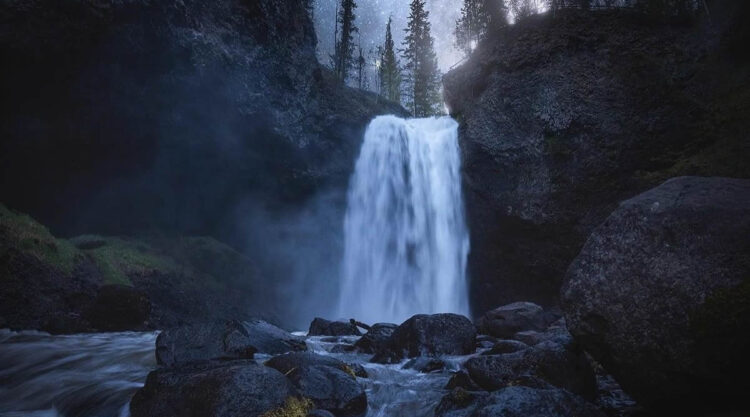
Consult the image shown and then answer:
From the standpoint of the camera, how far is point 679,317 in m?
4.60

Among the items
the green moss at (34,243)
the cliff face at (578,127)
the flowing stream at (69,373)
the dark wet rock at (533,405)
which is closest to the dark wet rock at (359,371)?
the dark wet rock at (533,405)

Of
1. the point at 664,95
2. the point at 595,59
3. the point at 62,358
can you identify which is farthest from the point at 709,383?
the point at 595,59

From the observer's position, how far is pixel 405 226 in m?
24.6

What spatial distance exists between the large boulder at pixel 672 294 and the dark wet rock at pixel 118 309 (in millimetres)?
15163

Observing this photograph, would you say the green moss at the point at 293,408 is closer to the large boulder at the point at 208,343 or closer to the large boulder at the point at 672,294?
the large boulder at the point at 208,343

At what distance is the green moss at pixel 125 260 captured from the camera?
18.2 metres

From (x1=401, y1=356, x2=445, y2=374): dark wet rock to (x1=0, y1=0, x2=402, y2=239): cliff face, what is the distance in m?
17.6

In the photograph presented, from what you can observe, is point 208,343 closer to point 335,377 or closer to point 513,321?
point 335,377

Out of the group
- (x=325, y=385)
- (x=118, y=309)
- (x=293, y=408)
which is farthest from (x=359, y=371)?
(x=118, y=309)

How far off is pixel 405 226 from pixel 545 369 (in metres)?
18.1

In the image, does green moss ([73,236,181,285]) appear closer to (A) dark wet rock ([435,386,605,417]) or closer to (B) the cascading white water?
(B) the cascading white water

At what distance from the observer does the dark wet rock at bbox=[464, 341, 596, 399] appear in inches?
254

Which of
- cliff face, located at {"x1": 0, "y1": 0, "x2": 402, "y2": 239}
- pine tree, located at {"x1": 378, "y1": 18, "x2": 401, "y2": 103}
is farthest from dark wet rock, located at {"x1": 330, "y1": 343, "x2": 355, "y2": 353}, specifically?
pine tree, located at {"x1": 378, "y1": 18, "x2": 401, "y2": 103}

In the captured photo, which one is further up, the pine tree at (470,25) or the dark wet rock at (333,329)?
the pine tree at (470,25)
